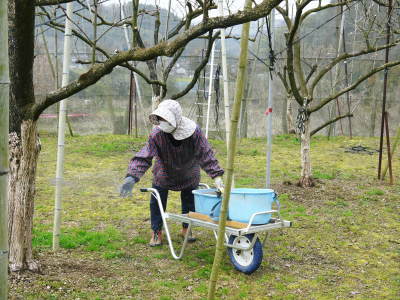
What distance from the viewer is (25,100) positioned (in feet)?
12.6

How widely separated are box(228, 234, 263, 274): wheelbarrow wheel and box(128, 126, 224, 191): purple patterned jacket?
664 mm

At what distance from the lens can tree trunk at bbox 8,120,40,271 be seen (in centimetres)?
387

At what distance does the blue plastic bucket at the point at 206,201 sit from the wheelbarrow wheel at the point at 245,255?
308 mm

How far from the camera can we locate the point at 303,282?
441 centimetres

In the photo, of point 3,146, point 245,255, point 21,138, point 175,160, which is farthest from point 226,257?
point 3,146

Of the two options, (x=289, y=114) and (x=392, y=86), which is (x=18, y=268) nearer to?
(x=289, y=114)

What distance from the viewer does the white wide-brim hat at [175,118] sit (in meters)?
4.70

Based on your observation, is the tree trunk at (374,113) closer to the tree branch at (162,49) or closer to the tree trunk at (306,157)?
Answer: the tree trunk at (306,157)

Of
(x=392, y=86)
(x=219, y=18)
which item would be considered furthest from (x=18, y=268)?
(x=392, y=86)

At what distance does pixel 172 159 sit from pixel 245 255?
46.6 inches

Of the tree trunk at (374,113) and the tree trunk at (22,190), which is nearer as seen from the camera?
the tree trunk at (22,190)

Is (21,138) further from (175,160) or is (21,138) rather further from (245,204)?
(245,204)

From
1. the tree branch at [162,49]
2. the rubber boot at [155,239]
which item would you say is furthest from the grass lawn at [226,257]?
the tree branch at [162,49]

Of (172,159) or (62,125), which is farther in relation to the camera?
(172,159)
